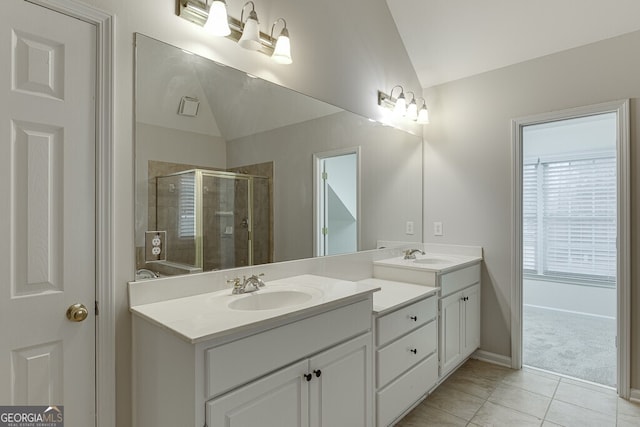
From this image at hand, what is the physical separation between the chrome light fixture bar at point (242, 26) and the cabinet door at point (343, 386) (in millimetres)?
1468

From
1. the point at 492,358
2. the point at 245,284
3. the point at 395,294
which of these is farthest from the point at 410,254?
the point at 245,284

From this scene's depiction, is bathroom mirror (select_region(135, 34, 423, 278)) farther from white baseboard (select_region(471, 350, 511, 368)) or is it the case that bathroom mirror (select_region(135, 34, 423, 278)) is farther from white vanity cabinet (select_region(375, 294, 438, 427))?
white baseboard (select_region(471, 350, 511, 368))

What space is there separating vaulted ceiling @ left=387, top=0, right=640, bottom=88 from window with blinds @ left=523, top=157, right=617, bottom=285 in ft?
7.81

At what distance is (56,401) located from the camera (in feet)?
4.08

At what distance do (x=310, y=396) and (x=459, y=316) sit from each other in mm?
1599

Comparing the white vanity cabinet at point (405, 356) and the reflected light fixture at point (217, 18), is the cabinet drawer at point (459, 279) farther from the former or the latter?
the reflected light fixture at point (217, 18)

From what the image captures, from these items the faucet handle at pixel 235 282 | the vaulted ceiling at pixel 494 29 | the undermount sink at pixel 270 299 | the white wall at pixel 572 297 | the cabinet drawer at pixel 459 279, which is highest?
the vaulted ceiling at pixel 494 29

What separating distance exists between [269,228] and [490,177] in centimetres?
198

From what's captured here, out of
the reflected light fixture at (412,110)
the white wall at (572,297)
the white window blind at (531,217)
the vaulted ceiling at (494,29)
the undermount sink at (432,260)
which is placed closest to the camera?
the vaulted ceiling at (494,29)

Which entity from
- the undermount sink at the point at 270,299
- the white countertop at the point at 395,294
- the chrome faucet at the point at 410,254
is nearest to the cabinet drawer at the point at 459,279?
the white countertop at the point at 395,294

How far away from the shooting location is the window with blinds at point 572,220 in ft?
13.7

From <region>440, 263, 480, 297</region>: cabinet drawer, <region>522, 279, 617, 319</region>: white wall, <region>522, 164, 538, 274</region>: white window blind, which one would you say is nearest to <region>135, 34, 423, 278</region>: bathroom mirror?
<region>440, 263, 480, 297</region>: cabinet drawer

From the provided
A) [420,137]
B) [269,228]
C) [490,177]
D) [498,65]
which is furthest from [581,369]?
[269,228]

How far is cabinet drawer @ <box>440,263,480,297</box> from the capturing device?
2.41 m
